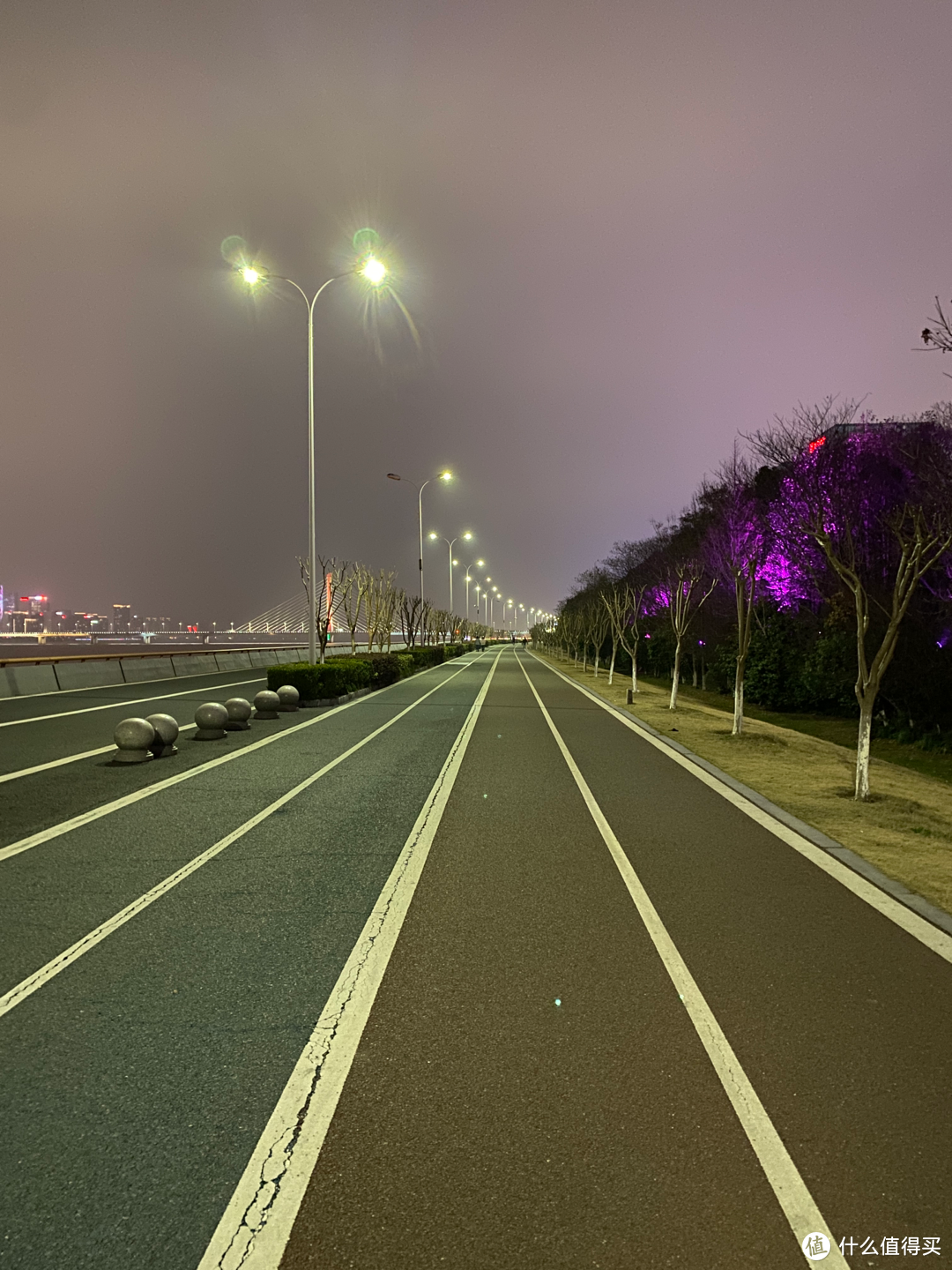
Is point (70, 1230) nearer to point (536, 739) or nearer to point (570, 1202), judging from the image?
point (570, 1202)

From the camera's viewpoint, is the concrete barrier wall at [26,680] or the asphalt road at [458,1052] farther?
the concrete barrier wall at [26,680]

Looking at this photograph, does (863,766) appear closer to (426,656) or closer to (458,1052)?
(458,1052)

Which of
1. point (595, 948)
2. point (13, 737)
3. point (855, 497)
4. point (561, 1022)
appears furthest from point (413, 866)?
point (855, 497)

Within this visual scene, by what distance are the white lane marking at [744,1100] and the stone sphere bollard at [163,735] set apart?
29.4 feet

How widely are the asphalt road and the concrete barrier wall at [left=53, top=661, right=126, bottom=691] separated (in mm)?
19572

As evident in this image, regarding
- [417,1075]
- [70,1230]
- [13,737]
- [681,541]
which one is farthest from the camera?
[681,541]

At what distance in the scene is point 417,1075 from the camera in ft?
10.8

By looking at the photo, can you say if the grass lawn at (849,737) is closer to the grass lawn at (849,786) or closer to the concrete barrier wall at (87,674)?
the grass lawn at (849,786)

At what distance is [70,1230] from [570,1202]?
1624 mm

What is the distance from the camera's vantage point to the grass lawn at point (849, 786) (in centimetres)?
695

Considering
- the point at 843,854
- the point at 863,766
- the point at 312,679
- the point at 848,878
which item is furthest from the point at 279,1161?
the point at 312,679

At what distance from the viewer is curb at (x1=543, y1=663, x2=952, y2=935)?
540cm

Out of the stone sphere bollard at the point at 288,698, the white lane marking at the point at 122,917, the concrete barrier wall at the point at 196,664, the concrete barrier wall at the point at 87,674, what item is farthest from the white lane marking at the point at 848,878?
the concrete barrier wall at the point at 196,664

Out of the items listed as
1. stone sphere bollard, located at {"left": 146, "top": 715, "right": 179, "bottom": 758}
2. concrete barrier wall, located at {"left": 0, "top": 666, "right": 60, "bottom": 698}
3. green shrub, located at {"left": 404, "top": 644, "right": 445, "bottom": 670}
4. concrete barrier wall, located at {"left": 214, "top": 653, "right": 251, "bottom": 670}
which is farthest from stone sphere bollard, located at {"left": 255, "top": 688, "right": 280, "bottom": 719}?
concrete barrier wall, located at {"left": 214, "top": 653, "right": 251, "bottom": 670}
